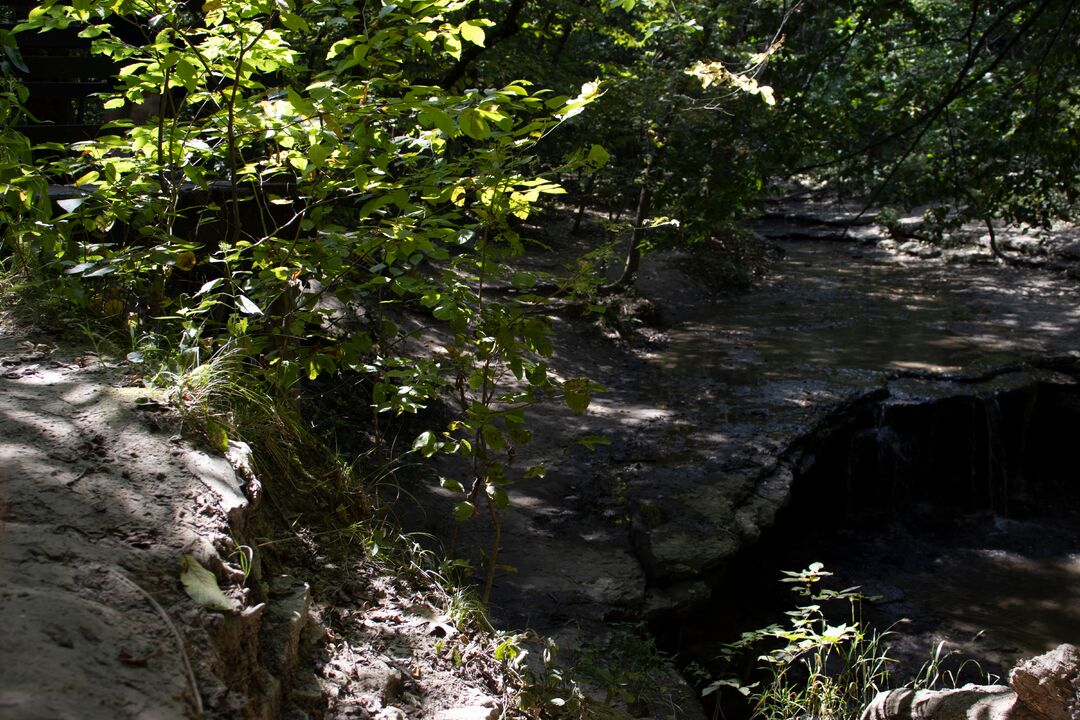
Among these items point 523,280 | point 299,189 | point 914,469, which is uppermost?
point 299,189

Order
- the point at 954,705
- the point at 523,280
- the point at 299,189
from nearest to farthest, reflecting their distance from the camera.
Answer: the point at 954,705, the point at 523,280, the point at 299,189

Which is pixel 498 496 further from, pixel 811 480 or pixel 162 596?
pixel 811 480

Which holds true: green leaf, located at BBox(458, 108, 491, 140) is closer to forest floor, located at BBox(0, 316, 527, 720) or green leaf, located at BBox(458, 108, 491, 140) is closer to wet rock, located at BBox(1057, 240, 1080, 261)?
forest floor, located at BBox(0, 316, 527, 720)

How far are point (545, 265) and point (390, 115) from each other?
10.1 meters

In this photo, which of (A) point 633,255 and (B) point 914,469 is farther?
(A) point 633,255

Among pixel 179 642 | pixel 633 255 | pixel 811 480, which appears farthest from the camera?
pixel 633 255

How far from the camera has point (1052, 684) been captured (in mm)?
2678

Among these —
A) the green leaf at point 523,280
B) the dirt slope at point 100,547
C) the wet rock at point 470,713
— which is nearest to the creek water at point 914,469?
the wet rock at point 470,713

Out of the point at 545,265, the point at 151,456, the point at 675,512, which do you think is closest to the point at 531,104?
the point at 151,456

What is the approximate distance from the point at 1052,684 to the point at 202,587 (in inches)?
98.8

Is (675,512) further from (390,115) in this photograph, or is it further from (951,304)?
(951,304)

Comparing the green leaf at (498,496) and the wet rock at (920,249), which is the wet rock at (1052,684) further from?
the wet rock at (920,249)

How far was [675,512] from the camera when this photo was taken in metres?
6.24

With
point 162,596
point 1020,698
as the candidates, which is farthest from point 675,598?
point 162,596
